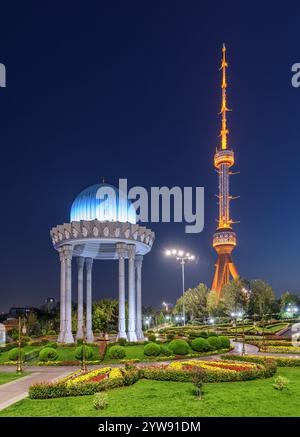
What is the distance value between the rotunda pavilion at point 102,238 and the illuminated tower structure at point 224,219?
73.7 m

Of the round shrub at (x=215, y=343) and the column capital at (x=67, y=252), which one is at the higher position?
the column capital at (x=67, y=252)

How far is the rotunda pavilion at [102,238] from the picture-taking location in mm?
46500

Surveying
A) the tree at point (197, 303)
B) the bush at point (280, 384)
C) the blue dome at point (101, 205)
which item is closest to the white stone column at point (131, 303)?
the blue dome at point (101, 205)

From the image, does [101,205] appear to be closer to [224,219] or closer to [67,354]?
[67,354]

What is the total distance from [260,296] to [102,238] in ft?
155

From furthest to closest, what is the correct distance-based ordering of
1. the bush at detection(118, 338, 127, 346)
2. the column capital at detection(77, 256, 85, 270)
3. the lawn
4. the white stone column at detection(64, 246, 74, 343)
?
the column capital at detection(77, 256, 85, 270) → the white stone column at detection(64, 246, 74, 343) → the bush at detection(118, 338, 127, 346) → the lawn

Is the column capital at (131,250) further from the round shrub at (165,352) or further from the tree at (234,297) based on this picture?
the tree at (234,297)

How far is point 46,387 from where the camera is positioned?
2014cm

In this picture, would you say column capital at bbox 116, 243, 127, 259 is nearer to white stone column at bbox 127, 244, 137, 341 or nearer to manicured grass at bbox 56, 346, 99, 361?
white stone column at bbox 127, 244, 137, 341

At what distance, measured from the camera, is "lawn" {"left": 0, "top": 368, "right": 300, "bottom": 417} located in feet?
55.6

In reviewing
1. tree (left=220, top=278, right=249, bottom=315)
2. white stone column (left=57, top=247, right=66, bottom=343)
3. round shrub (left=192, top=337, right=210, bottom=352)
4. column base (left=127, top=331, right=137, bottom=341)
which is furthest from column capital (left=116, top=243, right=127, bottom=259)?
tree (left=220, top=278, right=249, bottom=315)

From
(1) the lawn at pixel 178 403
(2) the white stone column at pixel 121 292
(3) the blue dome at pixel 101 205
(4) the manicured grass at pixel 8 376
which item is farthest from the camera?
(3) the blue dome at pixel 101 205

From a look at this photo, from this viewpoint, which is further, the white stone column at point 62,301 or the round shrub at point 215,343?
the white stone column at point 62,301

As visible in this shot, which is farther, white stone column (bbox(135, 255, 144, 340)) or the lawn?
white stone column (bbox(135, 255, 144, 340))
